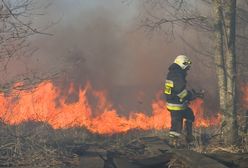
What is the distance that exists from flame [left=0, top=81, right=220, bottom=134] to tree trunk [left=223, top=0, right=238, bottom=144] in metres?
3.21

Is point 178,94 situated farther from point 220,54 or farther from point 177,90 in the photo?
point 220,54

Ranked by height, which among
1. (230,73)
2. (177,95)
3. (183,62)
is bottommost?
(177,95)

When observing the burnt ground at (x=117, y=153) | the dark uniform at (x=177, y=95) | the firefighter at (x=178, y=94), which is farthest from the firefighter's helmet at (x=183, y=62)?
the burnt ground at (x=117, y=153)

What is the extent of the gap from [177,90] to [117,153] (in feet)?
6.82

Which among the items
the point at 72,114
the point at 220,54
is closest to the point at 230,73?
the point at 220,54

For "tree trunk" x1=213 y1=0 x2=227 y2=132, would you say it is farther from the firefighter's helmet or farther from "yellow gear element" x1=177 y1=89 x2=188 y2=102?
"yellow gear element" x1=177 y1=89 x2=188 y2=102

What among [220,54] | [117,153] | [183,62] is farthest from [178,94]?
[117,153]

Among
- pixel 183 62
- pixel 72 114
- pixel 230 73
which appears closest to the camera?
pixel 230 73

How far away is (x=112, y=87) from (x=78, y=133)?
10.7ft

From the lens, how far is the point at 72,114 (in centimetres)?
1297

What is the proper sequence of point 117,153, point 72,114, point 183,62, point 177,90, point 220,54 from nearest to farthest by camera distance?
point 117,153
point 177,90
point 183,62
point 220,54
point 72,114

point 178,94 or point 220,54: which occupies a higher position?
point 220,54

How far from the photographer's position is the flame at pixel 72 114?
12.8 m

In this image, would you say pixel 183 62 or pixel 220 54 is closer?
pixel 183 62
